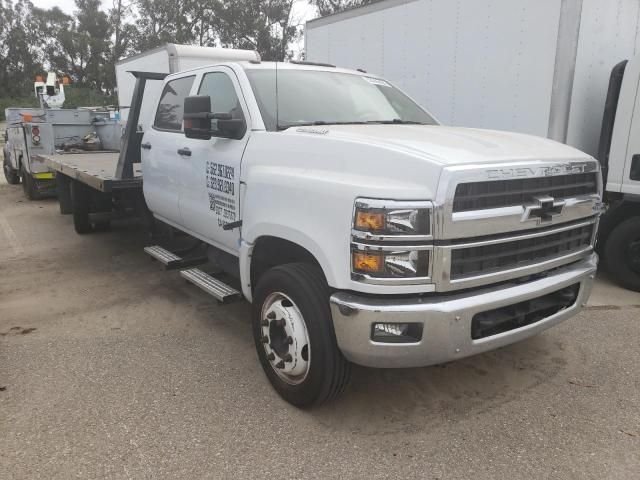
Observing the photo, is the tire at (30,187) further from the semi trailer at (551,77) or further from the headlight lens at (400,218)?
the headlight lens at (400,218)

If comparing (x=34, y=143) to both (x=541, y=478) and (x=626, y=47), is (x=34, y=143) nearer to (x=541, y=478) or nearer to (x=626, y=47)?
(x=626, y=47)

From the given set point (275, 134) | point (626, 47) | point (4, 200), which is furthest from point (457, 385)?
point (4, 200)

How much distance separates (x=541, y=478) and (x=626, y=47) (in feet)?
17.4

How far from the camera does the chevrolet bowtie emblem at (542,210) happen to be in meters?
2.79

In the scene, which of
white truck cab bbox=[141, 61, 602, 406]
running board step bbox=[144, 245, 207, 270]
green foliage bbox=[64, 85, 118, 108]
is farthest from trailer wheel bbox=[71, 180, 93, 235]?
green foliage bbox=[64, 85, 118, 108]

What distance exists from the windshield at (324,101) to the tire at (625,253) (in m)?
2.61

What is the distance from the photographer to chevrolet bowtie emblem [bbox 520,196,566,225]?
2.79 m

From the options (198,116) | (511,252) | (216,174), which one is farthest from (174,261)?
(511,252)

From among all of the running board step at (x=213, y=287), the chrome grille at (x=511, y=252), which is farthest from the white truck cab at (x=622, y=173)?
the running board step at (x=213, y=287)

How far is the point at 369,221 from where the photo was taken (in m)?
2.55

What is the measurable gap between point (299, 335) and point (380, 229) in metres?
0.88

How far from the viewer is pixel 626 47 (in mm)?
5988

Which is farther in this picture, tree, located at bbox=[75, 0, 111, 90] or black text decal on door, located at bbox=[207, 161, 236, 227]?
tree, located at bbox=[75, 0, 111, 90]

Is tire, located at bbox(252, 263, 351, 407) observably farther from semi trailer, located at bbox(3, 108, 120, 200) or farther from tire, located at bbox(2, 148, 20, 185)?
tire, located at bbox(2, 148, 20, 185)
